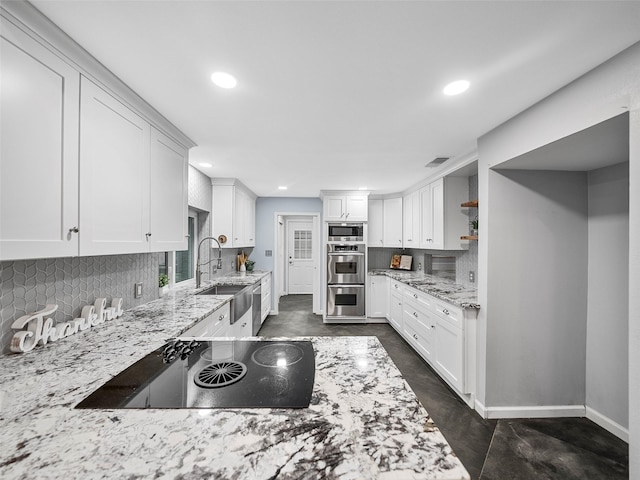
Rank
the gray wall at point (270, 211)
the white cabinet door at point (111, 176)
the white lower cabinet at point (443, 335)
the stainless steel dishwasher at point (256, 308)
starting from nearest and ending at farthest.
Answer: the white cabinet door at point (111, 176)
the white lower cabinet at point (443, 335)
the stainless steel dishwasher at point (256, 308)
the gray wall at point (270, 211)

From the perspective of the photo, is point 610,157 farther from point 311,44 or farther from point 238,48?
point 238,48

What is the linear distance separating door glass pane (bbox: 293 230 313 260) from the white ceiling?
5050 mm

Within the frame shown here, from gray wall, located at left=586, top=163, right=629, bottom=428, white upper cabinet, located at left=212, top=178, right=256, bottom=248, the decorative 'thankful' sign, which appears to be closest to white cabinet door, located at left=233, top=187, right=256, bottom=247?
white upper cabinet, located at left=212, top=178, right=256, bottom=248

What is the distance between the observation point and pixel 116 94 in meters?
1.55

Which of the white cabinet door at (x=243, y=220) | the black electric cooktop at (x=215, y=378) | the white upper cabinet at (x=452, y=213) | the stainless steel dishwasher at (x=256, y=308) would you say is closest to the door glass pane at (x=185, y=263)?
the white cabinet door at (x=243, y=220)

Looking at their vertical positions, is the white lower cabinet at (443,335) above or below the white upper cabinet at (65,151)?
below

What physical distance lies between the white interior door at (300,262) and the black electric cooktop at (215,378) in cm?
593

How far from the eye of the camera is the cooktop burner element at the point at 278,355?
123 cm

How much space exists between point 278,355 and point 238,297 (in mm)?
1853

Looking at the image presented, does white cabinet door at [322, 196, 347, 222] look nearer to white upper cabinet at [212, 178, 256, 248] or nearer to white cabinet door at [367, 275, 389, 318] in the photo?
white cabinet door at [367, 275, 389, 318]

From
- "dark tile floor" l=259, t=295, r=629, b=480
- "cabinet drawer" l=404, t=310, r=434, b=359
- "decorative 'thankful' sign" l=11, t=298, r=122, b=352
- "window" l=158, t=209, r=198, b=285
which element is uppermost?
"window" l=158, t=209, r=198, b=285

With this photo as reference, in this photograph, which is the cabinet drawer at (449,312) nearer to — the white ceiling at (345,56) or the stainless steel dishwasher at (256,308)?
the white ceiling at (345,56)

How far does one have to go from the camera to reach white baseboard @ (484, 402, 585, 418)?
7.34ft

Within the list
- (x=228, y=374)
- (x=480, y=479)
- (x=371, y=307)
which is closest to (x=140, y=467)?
(x=228, y=374)
